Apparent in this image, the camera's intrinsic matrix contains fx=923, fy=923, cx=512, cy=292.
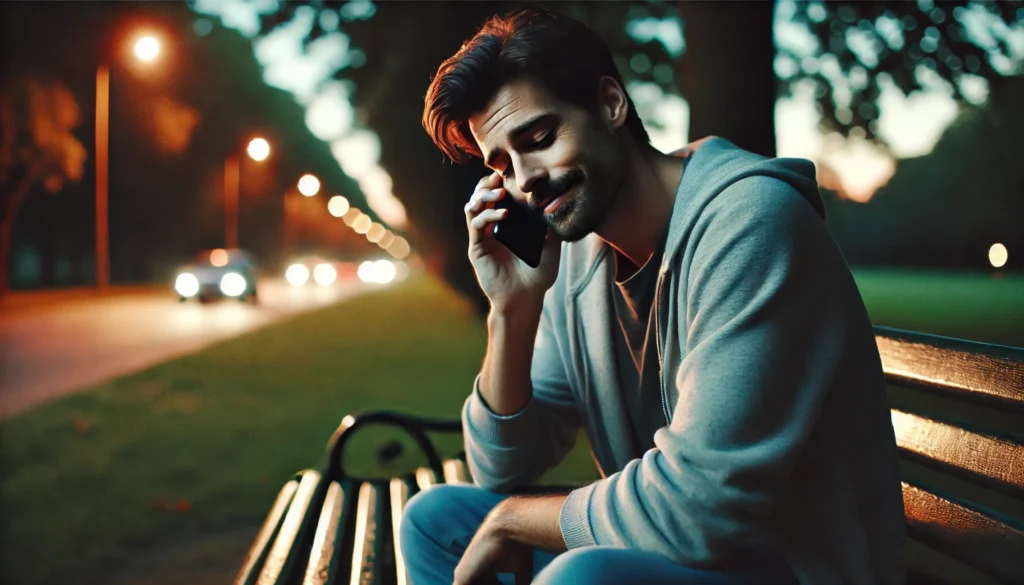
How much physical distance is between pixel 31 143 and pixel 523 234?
30.6m

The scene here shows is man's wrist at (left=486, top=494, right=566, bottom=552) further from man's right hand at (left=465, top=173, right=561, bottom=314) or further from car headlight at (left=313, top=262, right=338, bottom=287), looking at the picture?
car headlight at (left=313, top=262, right=338, bottom=287)

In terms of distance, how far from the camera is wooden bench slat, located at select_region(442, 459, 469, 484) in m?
3.33

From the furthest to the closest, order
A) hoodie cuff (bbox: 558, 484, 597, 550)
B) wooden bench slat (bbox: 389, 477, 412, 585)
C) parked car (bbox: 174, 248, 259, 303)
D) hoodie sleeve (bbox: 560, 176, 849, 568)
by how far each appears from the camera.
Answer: parked car (bbox: 174, 248, 259, 303)
wooden bench slat (bbox: 389, 477, 412, 585)
hoodie cuff (bbox: 558, 484, 597, 550)
hoodie sleeve (bbox: 560, 176, 849, 568)

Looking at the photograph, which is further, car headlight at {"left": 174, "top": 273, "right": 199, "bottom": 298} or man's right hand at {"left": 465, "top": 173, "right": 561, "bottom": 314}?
car headlight at {"left": 174, "top": 273, "right": 199, "bottom": 298}

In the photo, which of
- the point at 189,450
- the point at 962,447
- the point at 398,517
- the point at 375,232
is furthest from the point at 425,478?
the point at 375,232

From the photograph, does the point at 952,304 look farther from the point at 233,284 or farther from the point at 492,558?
the point at 492,558

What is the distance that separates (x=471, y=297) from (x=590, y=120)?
544 inches

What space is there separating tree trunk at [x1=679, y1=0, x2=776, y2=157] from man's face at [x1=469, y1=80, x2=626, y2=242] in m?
2.14

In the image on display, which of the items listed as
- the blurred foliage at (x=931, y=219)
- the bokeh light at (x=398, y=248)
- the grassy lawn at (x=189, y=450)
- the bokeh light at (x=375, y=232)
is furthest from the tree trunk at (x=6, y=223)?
the bokeh light at (x=398, y=248)

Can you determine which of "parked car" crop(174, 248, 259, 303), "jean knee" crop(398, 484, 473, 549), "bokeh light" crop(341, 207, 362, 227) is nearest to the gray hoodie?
"jean knee" crop(398, 484, 473, 549)

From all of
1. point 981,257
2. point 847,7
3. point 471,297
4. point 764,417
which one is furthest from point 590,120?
point 981,257

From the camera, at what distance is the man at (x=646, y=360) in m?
1.56

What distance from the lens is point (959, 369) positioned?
6.36 feet

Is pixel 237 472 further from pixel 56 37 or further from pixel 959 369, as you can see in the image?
pixel 56 37
